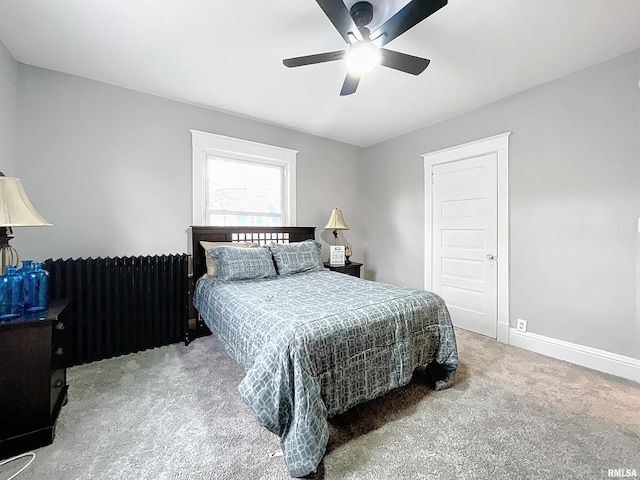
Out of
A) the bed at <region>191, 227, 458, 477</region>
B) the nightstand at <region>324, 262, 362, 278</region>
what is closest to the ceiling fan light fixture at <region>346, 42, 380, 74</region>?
the bed at <region>191, 227, 458, 477</region>

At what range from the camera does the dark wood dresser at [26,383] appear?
146 centimetres

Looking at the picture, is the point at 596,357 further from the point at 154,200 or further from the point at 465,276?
the point at 154,200

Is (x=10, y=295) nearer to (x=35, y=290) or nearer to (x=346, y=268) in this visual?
(x=35, y=290)

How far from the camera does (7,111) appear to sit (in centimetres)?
222

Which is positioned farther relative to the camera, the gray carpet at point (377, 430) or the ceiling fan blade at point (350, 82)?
the ceiling fan blade at point (350, 82)

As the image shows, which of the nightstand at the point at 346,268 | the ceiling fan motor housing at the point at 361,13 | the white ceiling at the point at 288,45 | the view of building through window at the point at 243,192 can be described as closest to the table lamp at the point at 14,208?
the white ceiling at the point at 288,45

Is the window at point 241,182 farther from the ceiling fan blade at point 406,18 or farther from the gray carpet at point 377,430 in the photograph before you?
the ceiling fan blade at point 406,18

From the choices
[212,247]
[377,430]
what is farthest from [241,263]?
[377,430]

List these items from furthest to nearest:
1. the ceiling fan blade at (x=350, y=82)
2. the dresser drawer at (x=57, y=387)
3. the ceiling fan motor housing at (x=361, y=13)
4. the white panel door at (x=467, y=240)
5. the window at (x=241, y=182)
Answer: the window at (x=241, y=182) < the white panel door at (x=467, y=240) < the ceiling fan blade at (x=350, y=82) < the ceiling fan motor housing at (x=361, y=13) < the dresser drawer at (x=57, y=387)

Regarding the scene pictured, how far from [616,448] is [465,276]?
207cm

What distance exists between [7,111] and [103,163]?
0.69 meters

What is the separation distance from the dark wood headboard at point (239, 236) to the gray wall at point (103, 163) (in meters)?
0.18

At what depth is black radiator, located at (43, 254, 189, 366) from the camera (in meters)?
2.38

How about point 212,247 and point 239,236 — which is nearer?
point 212,247
